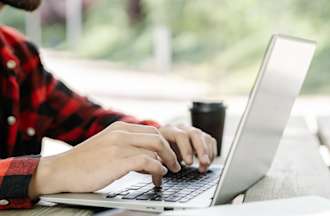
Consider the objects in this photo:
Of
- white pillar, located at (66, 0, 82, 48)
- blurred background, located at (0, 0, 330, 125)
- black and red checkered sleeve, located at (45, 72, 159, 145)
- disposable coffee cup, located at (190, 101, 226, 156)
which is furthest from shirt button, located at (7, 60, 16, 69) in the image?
white pillar, located at (66, 0, 82, 48)

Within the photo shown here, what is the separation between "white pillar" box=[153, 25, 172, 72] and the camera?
7.59m

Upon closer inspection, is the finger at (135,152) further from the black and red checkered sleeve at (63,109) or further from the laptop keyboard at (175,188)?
the black and red checkered sleeve at (63,109)

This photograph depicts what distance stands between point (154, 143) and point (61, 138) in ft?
2.17

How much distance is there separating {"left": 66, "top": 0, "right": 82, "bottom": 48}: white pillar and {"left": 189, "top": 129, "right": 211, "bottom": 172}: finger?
7.23m

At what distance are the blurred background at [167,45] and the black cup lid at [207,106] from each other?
4.19 metres

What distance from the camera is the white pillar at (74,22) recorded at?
8.33 m

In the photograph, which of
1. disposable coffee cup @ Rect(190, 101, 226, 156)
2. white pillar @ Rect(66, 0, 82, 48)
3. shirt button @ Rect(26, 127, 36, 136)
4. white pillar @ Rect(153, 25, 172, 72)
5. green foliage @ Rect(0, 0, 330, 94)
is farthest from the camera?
white pillar @ Rect(66, 0, 82, 48)

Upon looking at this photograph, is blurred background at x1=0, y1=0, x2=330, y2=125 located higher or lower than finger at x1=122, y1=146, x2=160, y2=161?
lower

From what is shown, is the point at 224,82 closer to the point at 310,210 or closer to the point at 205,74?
the point at 205,74

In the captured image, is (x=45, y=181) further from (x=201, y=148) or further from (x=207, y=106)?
(x=207, y=106)

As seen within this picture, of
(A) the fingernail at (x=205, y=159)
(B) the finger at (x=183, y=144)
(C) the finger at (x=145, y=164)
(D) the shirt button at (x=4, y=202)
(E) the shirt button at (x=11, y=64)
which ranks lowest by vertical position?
(D) the shirt button at (x=4, y=202)

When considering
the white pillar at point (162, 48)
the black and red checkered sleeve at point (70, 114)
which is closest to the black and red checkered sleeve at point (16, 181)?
the black and red checkered sleeve at point (70, 114)

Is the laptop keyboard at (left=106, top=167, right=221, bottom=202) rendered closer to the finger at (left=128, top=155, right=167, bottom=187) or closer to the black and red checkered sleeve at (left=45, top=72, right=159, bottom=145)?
the finger at (left=128, top=155, right=167, bottom=187)

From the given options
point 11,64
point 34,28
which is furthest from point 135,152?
point 34,28
